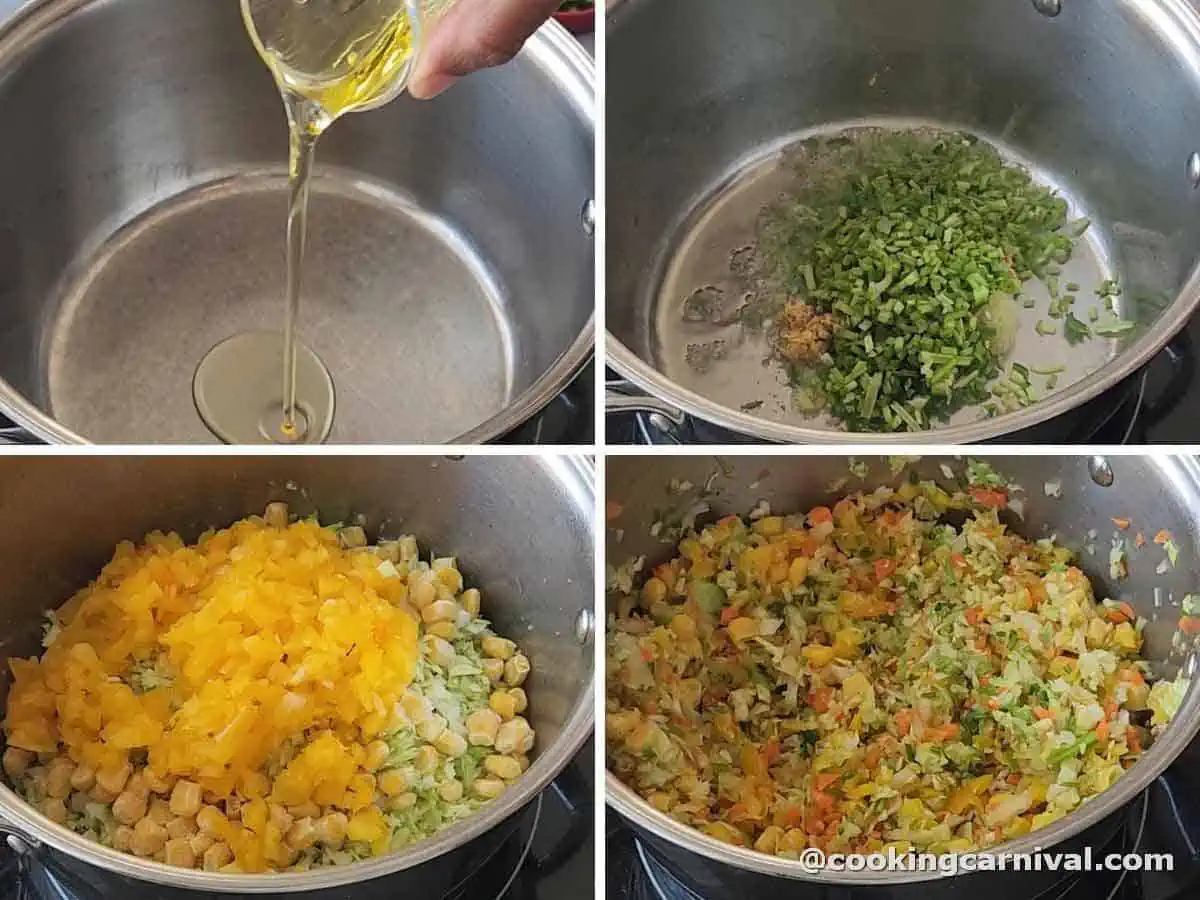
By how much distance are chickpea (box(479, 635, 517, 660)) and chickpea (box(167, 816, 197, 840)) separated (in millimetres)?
252

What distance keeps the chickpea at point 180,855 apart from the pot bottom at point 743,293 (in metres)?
0.52

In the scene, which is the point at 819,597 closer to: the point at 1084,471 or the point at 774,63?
the point at 1084,471

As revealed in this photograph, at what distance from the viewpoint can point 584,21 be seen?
102 cm

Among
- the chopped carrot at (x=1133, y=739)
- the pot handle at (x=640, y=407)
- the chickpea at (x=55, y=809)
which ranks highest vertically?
the pot handle at (x=640, y=407)

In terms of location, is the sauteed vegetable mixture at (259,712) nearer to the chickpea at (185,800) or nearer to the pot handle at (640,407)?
the chickpea at (185,800)

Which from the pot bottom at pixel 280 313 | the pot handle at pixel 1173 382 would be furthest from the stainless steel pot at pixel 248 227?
the pot handle at pixel 1173 382

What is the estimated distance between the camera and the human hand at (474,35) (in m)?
0.92

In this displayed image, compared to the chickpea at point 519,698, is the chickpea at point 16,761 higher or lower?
higher

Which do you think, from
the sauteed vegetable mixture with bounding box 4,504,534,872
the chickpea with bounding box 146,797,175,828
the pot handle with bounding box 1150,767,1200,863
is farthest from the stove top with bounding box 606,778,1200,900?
the chickpea with bounding box 146,797,175,828

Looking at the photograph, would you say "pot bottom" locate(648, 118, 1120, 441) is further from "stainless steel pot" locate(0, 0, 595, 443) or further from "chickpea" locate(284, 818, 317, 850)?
"chickpea" locate(284, 818, 317, 850)

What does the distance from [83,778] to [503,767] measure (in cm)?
30

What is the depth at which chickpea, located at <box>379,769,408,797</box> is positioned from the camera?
0.87m

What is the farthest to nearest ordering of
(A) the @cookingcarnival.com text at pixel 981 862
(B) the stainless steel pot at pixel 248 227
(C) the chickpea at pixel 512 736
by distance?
(B) the stainless steel pot at pixel 248 227
(C) the chickpea at pixel 512 736
(A) the @cookingcarnival.com text at pixel 981 862

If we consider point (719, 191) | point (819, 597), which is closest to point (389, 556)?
point (819, 597)
